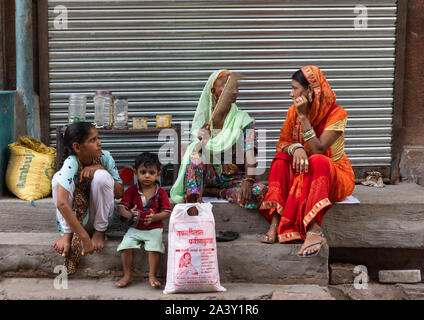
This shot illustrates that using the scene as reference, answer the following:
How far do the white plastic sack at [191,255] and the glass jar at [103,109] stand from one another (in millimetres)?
1600

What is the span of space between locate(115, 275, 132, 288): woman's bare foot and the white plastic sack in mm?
326

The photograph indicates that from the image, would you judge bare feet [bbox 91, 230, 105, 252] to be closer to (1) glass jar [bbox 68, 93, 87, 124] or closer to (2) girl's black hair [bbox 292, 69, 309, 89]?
(1) glass jar [bbox 68, 93, 87, 124]

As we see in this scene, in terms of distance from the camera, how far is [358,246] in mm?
4332

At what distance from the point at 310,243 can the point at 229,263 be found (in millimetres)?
644

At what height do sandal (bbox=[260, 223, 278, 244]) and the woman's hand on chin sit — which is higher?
the woman's hand on chin

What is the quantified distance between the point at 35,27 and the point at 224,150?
8.20 feet

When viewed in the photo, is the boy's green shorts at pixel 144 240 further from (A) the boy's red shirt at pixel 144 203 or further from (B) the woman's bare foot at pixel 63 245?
(B) the woman's bare foot at pixel 63 245

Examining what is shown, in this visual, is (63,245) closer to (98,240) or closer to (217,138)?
(98,240)

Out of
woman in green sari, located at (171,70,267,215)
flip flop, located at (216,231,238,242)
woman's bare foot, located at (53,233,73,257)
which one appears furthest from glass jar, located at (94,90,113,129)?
flip flop, located at (216,231,238,242)

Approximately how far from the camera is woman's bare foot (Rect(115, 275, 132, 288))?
3.74 metres

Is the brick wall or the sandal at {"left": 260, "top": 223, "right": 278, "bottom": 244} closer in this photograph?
the sandal at {"left": 260, "top": 223, "right": 278, "bottom": 244}
